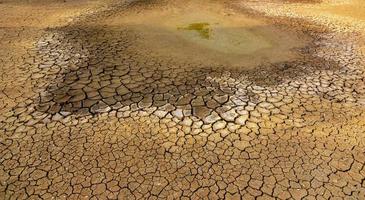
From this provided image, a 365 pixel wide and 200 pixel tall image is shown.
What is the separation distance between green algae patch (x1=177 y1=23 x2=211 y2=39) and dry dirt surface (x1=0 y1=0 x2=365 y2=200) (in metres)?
0.05

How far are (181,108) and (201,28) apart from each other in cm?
350

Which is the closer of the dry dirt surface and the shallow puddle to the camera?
the dry dirt surface

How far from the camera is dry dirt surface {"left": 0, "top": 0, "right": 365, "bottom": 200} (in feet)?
11.8

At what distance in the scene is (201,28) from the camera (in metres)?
7.75

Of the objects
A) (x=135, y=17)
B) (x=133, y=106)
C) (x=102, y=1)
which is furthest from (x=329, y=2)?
(x=133, y=106)

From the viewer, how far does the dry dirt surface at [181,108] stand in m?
3.61

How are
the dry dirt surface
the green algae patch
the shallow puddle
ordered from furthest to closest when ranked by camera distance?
the green algae patch, the shallow puddle, the dry dirt surface

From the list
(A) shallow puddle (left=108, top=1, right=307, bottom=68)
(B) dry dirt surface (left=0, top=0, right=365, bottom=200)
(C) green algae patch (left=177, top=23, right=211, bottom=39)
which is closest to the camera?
(B) dry dirt surface (left=0, top=0, right=365, bottom=200)

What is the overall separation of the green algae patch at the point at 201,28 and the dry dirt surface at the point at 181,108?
45 millimetres

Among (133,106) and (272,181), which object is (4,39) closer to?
(133,106)

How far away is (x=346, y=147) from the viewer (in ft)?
13.4

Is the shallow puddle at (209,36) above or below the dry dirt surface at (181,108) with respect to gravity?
above

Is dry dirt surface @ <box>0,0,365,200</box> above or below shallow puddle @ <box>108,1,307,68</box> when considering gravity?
below

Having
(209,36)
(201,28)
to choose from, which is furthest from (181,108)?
(201,28)
